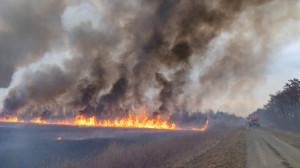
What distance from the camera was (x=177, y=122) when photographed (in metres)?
→ 122

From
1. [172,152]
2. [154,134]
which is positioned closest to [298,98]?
[154,134]

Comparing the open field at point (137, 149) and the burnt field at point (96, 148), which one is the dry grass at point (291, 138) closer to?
the open field at point (137, 149)

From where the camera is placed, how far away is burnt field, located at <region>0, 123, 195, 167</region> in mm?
34656

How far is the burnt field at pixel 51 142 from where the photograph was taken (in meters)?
34.7

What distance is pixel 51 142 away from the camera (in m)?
43.7

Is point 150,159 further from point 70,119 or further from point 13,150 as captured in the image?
point 70,119

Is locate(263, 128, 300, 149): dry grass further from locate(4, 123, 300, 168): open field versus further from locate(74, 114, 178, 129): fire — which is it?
locate(74, 114, 178, 129): fire

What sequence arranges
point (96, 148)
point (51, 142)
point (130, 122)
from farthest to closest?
point (130, 122) < point (51, 142) < point (96, 148)

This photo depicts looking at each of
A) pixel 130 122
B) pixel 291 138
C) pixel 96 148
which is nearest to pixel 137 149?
pixel 96 148

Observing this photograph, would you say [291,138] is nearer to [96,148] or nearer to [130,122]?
[96,148]

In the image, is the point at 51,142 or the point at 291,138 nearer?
the point at 291,138

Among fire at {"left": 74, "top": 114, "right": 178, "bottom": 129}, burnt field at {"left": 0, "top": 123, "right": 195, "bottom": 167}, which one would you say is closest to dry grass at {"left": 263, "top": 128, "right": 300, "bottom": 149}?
burnt field at {"left": 0, "top": 123, "right": 195, "bottom": 167}

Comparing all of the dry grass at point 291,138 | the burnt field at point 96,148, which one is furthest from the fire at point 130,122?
the dry grass at point 291,138

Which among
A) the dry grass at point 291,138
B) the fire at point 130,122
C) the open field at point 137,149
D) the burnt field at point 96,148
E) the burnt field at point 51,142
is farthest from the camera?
the fire at point 130,122
